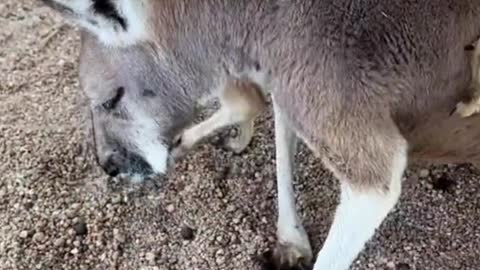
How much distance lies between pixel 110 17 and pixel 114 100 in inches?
8.8

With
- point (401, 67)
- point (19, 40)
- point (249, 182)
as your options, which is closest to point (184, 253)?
point (249, 182)

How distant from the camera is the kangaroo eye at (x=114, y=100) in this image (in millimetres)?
2141

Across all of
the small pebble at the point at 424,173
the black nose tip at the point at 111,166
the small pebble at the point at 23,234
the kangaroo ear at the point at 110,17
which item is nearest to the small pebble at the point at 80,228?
the small pebble at the point at 23,234

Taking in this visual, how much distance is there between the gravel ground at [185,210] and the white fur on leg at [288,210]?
5 centimetres

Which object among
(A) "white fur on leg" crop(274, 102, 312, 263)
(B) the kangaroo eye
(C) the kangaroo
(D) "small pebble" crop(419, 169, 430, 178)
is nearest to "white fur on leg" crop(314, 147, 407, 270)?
(C) the kangaroo

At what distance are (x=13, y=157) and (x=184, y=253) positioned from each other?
0.56 metres

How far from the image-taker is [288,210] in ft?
8.09

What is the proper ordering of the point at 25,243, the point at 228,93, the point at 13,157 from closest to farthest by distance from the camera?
1. the point at 228,93
2. the point at 25,243
3. the point at 13,157

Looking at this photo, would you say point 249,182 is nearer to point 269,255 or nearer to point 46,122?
point 269,255

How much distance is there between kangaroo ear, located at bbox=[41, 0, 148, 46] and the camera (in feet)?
6.48

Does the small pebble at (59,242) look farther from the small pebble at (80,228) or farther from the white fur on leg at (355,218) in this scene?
the white fur on leg at (355,218)

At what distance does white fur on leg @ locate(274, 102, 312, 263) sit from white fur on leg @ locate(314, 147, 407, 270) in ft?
1.01

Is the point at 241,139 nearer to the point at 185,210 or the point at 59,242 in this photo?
the point at 185,210

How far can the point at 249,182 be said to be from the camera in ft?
8.72
